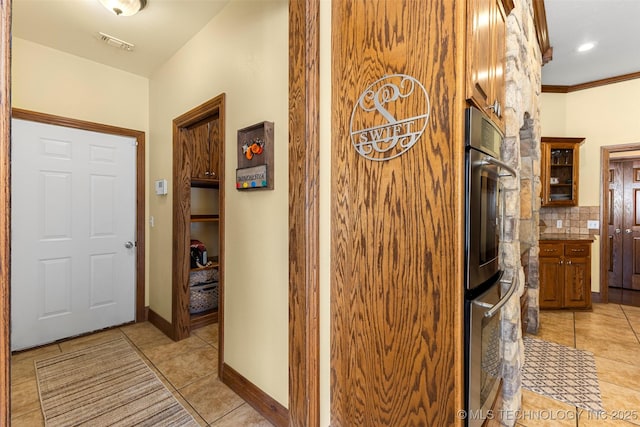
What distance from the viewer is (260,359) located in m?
1.89

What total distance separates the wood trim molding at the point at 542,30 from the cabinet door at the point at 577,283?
2.38m

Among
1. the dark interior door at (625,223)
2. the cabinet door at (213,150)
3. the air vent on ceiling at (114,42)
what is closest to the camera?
the air vent on ceiling at (114,42)

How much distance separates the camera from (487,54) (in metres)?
1.28

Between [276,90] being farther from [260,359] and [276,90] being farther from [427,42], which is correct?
[260,359]

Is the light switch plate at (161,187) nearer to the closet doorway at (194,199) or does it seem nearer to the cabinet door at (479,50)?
the closet doorway at (194,199)

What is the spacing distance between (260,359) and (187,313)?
1423mm

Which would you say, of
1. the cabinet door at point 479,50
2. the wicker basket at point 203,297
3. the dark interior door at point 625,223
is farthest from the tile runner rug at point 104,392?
the dark interior door at point 625,223

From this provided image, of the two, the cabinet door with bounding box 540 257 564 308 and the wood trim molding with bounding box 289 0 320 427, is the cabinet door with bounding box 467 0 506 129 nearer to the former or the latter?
the wood trim molding with bounding box 289 0 320 427

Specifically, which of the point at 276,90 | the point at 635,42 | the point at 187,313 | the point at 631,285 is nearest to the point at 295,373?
the point at 276,90

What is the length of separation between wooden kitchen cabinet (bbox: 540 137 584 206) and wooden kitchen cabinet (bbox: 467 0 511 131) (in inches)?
116

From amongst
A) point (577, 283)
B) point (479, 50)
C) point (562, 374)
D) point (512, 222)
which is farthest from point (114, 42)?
point (577, 283)

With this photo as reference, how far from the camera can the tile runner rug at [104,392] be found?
1.83 m

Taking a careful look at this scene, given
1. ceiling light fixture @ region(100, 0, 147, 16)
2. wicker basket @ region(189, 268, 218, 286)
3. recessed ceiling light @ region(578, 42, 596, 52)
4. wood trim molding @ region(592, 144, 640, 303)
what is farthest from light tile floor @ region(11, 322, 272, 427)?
wood trim molding @ region(592, 144, 640, 303)

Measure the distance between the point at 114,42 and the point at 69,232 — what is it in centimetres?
189
